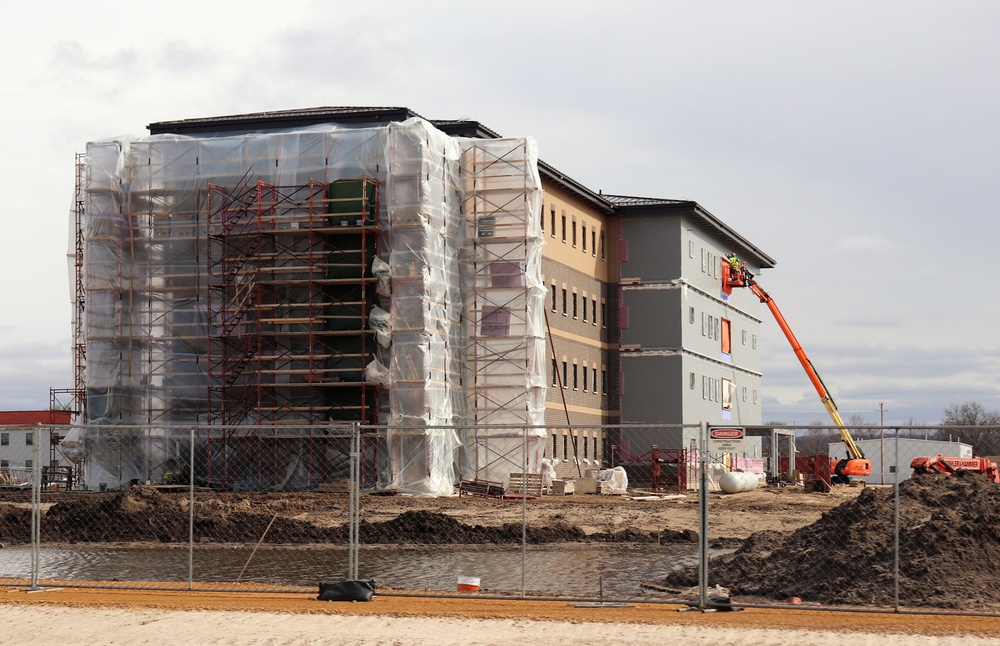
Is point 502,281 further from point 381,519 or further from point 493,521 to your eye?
point 381,519

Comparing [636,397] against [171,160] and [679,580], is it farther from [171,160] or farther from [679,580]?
[679,580]

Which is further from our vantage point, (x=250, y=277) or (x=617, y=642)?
(x=250, y=277)

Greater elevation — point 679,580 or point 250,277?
point 250,277

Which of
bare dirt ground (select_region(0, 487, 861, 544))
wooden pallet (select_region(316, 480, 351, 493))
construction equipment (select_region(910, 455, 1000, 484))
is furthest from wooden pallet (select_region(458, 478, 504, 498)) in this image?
construction equipment (select_region(910, 455, 1000, 484))

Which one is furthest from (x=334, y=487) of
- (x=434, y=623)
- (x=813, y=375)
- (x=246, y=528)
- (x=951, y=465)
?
(x=813, y=375)

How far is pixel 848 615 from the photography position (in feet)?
56.3

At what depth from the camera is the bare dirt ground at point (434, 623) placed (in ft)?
50.4

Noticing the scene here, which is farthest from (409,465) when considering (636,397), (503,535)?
(636,397)

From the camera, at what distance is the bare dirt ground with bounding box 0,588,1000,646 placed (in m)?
15.4

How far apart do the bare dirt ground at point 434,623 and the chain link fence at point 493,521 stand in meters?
0.72

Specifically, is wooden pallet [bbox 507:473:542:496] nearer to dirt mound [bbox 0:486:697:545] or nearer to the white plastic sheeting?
the white plastic sheeting

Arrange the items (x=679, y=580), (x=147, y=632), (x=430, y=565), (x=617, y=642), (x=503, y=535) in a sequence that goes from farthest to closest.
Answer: (x=503, y=535), (x=430, y=565), (x=679, y=580), (x=147, y=632), (x=617, y=642)

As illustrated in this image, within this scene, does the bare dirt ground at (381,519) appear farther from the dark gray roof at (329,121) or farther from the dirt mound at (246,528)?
the dark gray roof at (329,121)

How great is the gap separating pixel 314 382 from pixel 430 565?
22215mm
